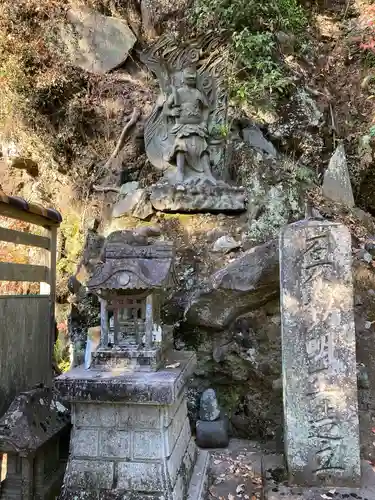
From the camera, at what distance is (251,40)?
8.79 meters

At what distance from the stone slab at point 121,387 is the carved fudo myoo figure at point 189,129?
446cm

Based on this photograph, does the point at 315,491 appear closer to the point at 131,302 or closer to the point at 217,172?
the point at 131,302

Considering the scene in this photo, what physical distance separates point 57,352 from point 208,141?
4.70 meters

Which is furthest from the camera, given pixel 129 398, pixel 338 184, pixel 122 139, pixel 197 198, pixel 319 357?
pixel 122 139

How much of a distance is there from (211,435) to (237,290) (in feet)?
5.96

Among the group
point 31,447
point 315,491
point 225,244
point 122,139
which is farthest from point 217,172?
point 31,447

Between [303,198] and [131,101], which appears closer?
[303,198]

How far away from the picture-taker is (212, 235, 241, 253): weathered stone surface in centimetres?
644

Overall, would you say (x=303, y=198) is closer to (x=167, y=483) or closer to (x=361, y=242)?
(x=361, y=242)

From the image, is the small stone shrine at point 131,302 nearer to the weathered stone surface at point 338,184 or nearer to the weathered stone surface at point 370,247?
the weathered stone surface at point 370,247

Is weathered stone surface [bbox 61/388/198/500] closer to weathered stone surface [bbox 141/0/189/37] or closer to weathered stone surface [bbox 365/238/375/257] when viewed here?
weathered stone surface [bbox 365/238/375/257]

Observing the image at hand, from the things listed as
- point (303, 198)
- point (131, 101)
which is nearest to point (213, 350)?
point (303, 198)

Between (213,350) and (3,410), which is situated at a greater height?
(213,350)

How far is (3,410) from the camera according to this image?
4.07m
